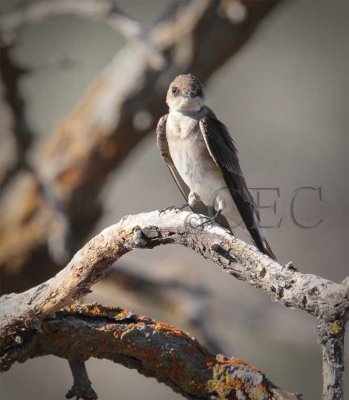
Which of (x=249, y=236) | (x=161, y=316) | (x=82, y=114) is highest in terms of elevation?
(x=82, y=114)

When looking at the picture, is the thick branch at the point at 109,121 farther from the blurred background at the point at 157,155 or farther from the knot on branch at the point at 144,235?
the knot on branch at the point at 144,235

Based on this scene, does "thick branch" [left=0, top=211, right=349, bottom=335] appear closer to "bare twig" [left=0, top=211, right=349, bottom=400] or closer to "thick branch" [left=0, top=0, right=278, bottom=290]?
"bare twig" [left=0, top=211, right=349, bottom=400]

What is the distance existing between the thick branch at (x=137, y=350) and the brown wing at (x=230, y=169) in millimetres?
365

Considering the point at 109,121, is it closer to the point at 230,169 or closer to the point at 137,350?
the point at 230,169

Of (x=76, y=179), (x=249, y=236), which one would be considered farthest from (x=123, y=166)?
(x=249, y=236)

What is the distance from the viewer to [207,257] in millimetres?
1303

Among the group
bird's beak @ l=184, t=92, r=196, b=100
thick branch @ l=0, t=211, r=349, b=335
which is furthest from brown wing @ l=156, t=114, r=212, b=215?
thick branch @ l=0, t=211, r=349, b=335

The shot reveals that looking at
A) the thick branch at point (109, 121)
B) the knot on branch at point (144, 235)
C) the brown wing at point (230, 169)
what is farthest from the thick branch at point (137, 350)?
the thick branch at point (109, 121)

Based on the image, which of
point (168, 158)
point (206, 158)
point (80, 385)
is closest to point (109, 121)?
point (168, 158)

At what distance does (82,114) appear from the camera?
8.24 feet

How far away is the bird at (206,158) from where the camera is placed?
181 cm

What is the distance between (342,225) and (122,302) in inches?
32.6

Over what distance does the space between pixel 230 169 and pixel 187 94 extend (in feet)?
0.61

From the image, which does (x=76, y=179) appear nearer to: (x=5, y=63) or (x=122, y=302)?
(x=5, y=63)
